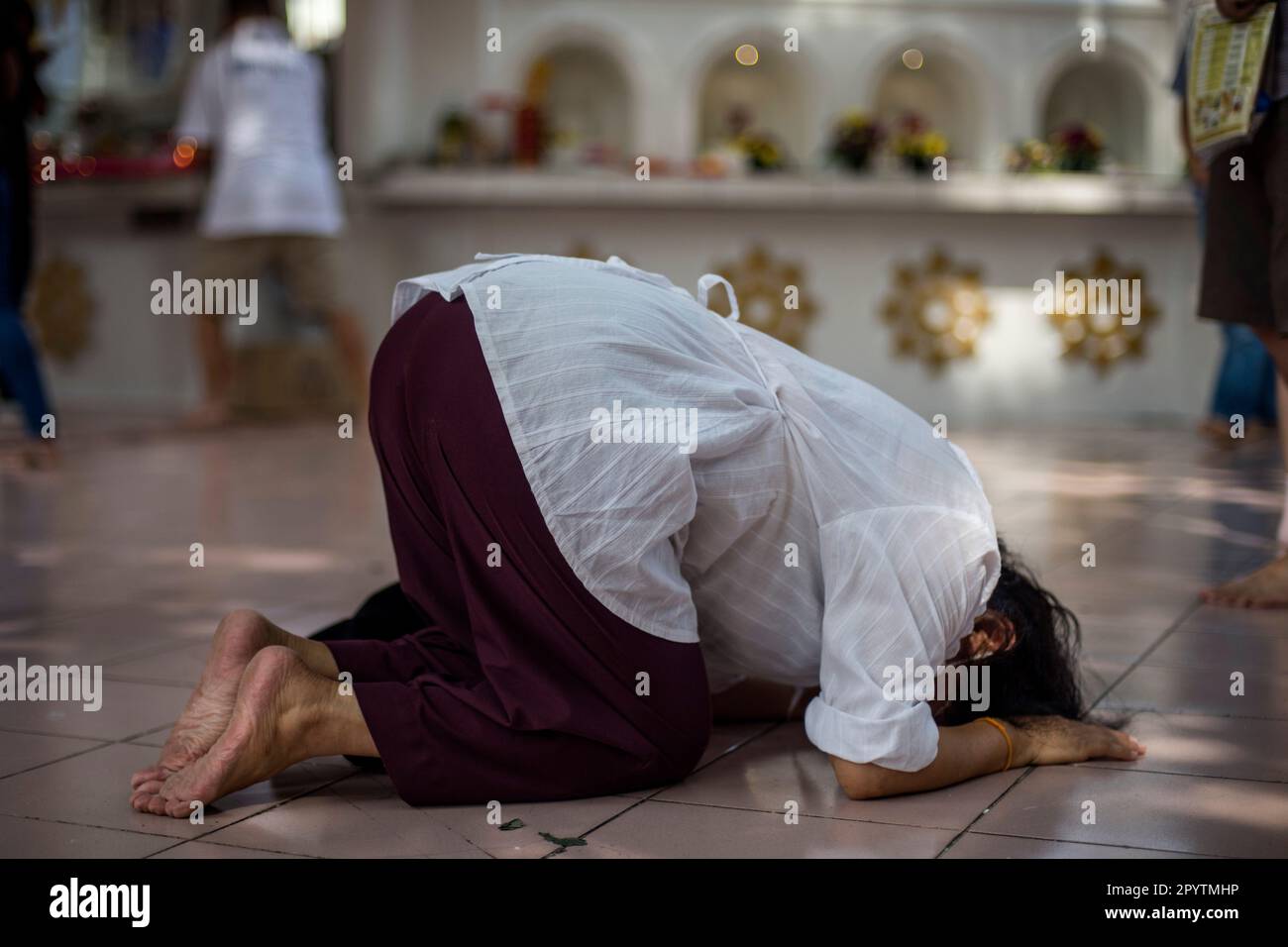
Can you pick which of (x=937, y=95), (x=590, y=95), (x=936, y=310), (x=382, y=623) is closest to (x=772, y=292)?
(x=936, y=310)

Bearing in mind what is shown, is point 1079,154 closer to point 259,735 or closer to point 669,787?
point 669,787

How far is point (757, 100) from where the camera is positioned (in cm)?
947

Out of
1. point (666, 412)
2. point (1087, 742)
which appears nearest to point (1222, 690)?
point (1087, 742)

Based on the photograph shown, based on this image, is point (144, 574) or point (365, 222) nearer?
point (144, 574)

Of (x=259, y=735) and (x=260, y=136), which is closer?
(x=259, y=735)

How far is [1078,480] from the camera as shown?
211 inches

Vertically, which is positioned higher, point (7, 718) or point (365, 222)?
point (365, 222)

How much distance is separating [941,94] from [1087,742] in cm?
773

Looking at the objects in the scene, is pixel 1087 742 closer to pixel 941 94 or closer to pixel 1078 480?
pixel 1078 480

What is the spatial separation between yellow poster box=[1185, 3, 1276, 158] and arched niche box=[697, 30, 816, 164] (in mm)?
5919

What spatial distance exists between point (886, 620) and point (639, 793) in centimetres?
39

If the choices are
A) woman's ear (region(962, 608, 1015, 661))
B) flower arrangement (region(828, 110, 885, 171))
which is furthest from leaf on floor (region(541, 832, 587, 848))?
flower arrangement (region(828, 110, 885, 171))

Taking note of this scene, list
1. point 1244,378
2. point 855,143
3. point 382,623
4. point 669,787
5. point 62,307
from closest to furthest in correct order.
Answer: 1. point 669,787
2. point 382,623
3. point 1244,378
4. point 855,143
5. point 62,307
